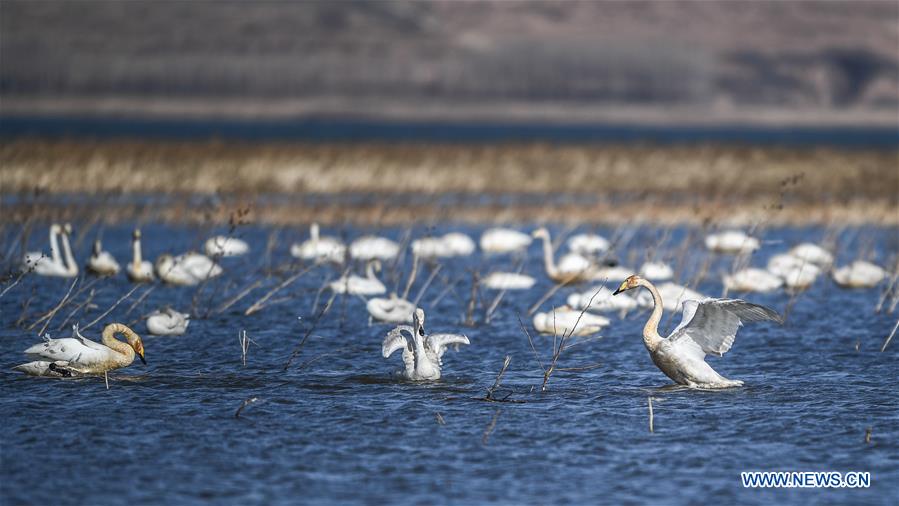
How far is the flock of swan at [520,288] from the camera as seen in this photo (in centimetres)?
1218

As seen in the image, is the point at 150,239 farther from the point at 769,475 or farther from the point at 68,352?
the point at 769,475

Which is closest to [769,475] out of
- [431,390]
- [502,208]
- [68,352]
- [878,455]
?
[878,455]

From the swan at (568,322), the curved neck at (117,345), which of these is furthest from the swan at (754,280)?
the curved neck at (117,345)

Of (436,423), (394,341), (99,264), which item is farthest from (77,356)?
(99,264)

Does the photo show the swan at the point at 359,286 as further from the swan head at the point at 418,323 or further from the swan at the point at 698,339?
the swan at the point at 698,339

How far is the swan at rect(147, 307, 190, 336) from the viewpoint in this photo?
14.6 metres

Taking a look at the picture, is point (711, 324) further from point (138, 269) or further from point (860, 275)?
point (138, 269)

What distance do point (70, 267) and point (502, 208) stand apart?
1345cm

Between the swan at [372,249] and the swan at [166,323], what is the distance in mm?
6009

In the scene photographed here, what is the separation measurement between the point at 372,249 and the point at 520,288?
2.51 meters

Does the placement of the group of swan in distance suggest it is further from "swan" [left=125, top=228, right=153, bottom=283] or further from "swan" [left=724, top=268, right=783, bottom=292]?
"swan" [left=724, top=268, right=783, bottom=292]

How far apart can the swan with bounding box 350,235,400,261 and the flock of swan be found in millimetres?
21

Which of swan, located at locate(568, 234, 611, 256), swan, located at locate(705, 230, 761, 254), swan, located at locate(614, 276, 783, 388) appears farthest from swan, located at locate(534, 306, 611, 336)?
swan, located at locate(705, 230, 761, 254)

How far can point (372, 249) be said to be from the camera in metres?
20.9
